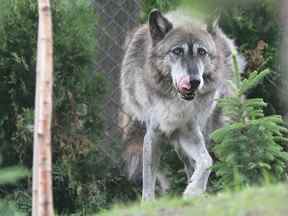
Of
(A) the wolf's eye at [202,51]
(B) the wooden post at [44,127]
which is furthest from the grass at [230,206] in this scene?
(A) the wolf's eye at [202,51]

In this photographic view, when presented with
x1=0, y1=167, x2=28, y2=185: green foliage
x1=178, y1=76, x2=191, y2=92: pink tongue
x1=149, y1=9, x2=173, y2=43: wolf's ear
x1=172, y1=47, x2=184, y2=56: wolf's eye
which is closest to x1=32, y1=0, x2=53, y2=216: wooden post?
x1=0, y1=167, x2=28, y2=185: green foliage

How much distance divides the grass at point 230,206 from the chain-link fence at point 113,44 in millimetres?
4362

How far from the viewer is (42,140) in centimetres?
534

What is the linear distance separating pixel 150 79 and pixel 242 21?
76.4 inches

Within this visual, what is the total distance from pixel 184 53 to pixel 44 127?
120 inches

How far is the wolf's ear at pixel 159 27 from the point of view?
8414 millimetres

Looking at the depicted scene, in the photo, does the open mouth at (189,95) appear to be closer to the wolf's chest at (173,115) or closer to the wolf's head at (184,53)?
the wolf's head at (184,53)

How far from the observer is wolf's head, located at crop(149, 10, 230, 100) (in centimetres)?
787

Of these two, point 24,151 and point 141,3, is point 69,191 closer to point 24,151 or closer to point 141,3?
Answer: point 24,151

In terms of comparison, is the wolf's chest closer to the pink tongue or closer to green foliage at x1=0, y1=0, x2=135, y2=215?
the pink tongue

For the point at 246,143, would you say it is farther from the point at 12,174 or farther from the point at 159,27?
the point at 12,174

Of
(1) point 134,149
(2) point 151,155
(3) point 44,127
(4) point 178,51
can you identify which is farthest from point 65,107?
(3) point 44,127

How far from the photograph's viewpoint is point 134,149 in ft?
32.4

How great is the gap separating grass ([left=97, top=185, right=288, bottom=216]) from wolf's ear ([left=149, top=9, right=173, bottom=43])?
9.52 ft
